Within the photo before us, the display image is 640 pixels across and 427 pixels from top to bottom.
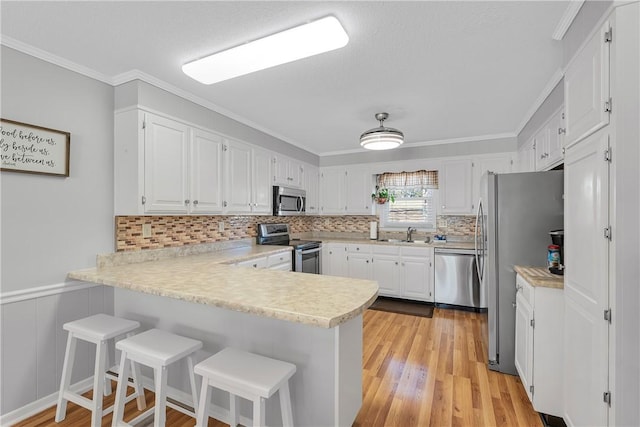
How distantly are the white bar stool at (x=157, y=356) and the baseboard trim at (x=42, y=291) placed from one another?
33.7 inches

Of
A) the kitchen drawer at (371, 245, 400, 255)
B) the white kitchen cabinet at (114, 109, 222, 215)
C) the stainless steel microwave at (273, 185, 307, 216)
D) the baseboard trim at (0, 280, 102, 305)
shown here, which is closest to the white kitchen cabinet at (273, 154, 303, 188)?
the stainless steel microwave at (273, 185, 307, 216)

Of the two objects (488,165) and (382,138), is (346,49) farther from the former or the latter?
(488,165)

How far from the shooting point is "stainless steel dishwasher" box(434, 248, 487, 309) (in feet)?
12.7

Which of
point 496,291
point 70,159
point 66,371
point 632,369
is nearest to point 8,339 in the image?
point 66,371

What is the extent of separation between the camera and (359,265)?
14.9 feet

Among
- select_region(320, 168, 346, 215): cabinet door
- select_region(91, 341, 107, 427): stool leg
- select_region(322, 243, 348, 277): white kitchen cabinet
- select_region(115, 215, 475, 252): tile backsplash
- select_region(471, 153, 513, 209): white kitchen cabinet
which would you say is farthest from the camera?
select_region(320, 168, 346, 215): cabinet door

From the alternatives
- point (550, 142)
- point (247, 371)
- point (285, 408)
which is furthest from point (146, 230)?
point (550, 142)

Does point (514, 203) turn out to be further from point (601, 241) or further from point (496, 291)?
point (601, 241)

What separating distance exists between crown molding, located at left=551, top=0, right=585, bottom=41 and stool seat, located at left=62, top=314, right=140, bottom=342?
10.3ft

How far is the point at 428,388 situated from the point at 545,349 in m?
0.84

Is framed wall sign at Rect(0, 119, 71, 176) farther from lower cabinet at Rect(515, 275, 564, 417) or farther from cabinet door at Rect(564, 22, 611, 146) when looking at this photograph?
lower cabinet at Rect(515, 275, 564, 417)

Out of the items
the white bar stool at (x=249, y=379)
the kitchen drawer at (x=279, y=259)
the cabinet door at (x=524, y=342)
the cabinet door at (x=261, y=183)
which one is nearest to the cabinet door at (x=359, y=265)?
the kitchen drawer at (x=279, y=259)

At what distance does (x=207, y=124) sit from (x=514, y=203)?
287cm

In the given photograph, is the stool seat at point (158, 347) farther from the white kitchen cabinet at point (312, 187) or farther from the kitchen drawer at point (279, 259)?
the white kitchen cabinet at point (312, 187)
